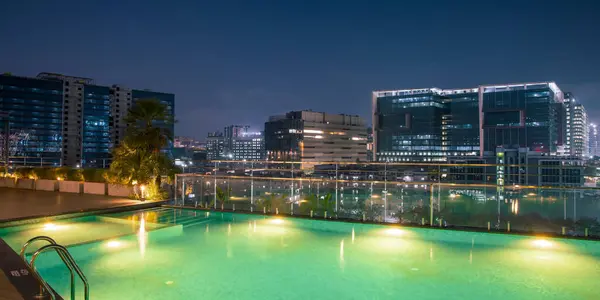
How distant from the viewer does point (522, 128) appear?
323 feet

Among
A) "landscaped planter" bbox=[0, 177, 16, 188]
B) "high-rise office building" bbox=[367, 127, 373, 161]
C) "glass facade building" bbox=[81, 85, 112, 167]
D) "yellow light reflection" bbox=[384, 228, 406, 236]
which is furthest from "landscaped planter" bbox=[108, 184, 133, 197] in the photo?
"high-rise office building" bbox=[367, 127, 373, 161]

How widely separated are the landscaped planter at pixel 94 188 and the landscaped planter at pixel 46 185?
1.60 meters

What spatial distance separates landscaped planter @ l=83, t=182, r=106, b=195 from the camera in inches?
461

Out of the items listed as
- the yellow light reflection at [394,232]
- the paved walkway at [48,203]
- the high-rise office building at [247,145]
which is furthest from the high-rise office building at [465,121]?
the paved walkway at [48,203]

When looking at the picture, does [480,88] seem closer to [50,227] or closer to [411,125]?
[411,125]

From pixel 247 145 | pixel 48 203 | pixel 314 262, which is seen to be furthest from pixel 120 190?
pixel 247 145

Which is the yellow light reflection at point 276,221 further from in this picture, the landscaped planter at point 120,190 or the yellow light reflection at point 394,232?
the landscaped planter at point 120,190

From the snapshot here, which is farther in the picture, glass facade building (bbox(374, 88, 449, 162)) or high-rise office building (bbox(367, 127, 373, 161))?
high-rise office building (bbox(367, 127, 373, 161))

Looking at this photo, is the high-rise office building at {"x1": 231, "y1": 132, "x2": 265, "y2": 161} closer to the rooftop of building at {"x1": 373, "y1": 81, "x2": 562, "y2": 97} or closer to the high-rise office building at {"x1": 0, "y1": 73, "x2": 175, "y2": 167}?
the rooftop of building at {"x1": 373, "y1": 81, "x2": 562, "y2": 97}

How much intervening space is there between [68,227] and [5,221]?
994 mm

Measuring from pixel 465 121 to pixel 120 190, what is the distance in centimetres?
10707

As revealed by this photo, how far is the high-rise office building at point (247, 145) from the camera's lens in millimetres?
Result: 154250

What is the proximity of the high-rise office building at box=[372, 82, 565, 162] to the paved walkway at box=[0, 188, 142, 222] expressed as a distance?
101m

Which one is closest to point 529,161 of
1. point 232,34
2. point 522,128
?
point 522,128
